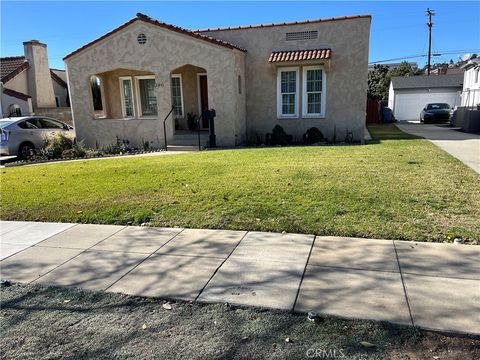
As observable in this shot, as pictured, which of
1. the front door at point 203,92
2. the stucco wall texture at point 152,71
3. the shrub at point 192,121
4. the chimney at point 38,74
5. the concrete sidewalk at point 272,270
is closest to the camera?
the concrete sidewalk at point 272,270

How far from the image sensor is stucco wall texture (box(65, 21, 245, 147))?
14.8m

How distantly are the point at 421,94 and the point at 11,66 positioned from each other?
35.9m

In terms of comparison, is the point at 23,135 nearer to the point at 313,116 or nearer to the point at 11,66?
the point at 313,116

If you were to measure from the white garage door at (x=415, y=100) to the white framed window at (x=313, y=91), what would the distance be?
85.3 ft

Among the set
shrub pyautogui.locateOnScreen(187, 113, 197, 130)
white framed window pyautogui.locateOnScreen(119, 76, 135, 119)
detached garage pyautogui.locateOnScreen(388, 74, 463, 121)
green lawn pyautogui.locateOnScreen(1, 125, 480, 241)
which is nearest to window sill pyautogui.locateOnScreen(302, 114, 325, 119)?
shrub pyautogui.locateOnScreen(187, 113, 197, 130)

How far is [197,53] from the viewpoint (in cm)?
1485

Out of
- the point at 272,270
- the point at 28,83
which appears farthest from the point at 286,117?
the point at 28,83

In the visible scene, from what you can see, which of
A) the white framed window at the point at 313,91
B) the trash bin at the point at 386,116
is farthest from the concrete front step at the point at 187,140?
the trash bin at the point at 386,116

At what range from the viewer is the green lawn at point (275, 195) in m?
5.23

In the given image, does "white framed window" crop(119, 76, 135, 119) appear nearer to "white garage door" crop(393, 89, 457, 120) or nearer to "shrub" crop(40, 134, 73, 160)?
"shrub" crop(40, 134, 73, 160)

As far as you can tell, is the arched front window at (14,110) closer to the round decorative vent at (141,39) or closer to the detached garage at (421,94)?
the round decorative vent at (141,39)

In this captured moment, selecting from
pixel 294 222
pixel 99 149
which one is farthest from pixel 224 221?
pixel 99 149

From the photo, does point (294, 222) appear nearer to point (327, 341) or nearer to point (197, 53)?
point (327, 341)

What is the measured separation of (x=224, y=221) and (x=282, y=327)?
2.64m
